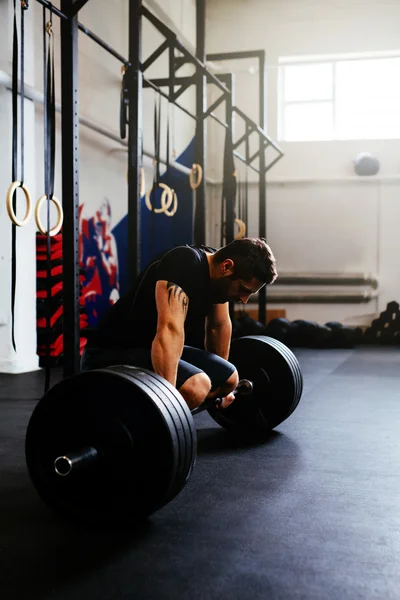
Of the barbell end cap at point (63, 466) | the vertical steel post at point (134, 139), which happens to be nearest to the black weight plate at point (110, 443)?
the barbell end cap at point (63, 466)

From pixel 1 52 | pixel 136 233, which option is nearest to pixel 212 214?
pixel 1 52

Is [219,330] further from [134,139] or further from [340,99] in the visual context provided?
[340,99]

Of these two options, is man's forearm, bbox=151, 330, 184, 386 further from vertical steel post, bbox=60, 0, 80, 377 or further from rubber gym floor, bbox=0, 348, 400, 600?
vertical steel post, bbox=60, 0, 80, 377

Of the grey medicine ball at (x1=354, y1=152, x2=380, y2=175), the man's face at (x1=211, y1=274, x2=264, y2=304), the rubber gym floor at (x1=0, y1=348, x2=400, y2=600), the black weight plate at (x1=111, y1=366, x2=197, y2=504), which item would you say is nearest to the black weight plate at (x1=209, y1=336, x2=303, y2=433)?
the rubber gym floor at (x1=0, y1=348, x2=400, y2=600)

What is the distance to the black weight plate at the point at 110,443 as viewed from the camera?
154 cm

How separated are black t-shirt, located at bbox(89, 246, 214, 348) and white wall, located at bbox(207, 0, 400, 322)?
583 cm

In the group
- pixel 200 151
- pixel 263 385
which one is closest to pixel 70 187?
pixel 263 385

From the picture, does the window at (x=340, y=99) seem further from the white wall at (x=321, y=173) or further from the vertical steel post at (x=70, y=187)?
the vertical steel post at (x=70, y=187)

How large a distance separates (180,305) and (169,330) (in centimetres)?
9

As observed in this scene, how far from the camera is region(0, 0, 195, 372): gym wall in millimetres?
4338

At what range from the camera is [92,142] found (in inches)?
211

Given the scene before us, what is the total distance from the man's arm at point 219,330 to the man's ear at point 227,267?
301mm

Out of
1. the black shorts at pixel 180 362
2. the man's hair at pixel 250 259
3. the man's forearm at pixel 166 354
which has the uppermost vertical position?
the man's hair at pixel 250 259

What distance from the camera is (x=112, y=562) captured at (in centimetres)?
140
